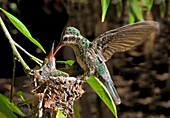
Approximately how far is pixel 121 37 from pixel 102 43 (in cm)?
4

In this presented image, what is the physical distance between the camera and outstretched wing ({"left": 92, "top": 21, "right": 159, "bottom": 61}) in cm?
44

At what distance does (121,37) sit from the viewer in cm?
45

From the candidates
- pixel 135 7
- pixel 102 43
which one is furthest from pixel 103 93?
pixel 135 7

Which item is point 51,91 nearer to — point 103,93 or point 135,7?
point 103,93

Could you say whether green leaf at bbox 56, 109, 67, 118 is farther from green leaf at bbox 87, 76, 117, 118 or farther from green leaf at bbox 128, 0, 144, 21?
green leaf at bbox 128, 0, 144, 21

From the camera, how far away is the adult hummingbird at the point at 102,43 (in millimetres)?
424

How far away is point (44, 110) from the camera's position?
409mm

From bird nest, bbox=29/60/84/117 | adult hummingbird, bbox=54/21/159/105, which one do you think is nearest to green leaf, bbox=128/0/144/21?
adult hummingbird, bbox=54/21/159/105

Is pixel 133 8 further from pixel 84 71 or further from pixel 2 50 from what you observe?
pixel 84 71

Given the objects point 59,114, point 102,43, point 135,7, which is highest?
point 135,7

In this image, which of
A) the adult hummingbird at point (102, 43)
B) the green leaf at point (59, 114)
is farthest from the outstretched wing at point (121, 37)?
the green leaf at point (59, 114)

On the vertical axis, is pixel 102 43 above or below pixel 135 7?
below

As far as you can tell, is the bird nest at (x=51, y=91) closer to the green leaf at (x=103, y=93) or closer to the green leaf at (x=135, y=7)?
the green leaf at (x=103, y=93)

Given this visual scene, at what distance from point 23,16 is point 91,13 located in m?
0.62
